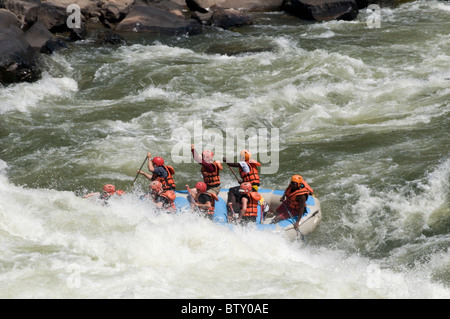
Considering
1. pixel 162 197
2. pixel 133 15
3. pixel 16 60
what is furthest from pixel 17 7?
pixel 162 197

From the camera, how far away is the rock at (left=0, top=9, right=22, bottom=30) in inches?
602

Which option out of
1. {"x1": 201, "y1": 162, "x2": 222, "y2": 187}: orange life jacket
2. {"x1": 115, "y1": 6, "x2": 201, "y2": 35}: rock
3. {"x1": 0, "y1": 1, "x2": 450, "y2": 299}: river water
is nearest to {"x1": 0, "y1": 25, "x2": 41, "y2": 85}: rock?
{"x1": 0, "y1": 1, "x2": 450, "y2": 299}: river water

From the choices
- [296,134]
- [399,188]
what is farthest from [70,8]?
[399,188]

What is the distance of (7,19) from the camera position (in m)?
15.5

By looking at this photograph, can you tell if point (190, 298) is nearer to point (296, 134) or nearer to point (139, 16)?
point (296, 134)

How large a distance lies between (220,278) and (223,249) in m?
0.75

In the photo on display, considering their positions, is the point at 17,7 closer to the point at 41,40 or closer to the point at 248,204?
the point at 41,40

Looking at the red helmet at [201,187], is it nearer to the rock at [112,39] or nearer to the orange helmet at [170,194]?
the orange helmet at [170,194]

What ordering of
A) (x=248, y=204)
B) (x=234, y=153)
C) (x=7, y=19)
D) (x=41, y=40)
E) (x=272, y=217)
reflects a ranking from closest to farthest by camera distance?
(x=248, y=204) < (x=272, y=217) < (x=234, y=153) < (x=7, y=19) < (x=41, y=40)

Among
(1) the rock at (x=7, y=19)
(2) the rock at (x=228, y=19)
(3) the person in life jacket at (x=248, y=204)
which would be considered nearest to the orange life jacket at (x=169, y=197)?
(3) the person in life jacket at (x=248, y=204)

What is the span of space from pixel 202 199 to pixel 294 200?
4.33ft

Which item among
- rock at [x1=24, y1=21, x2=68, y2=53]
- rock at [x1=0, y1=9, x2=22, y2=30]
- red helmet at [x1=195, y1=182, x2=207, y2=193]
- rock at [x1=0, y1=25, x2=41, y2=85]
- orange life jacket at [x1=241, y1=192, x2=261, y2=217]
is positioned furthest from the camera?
rock at [x1=24, y1=21, x2=68, y2=53]

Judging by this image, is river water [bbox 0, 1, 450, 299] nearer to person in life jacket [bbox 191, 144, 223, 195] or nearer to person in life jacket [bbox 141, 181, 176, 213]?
person in life jacket [bbox 141, 181, 176, 213]

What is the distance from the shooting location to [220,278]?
6719 millimetres
